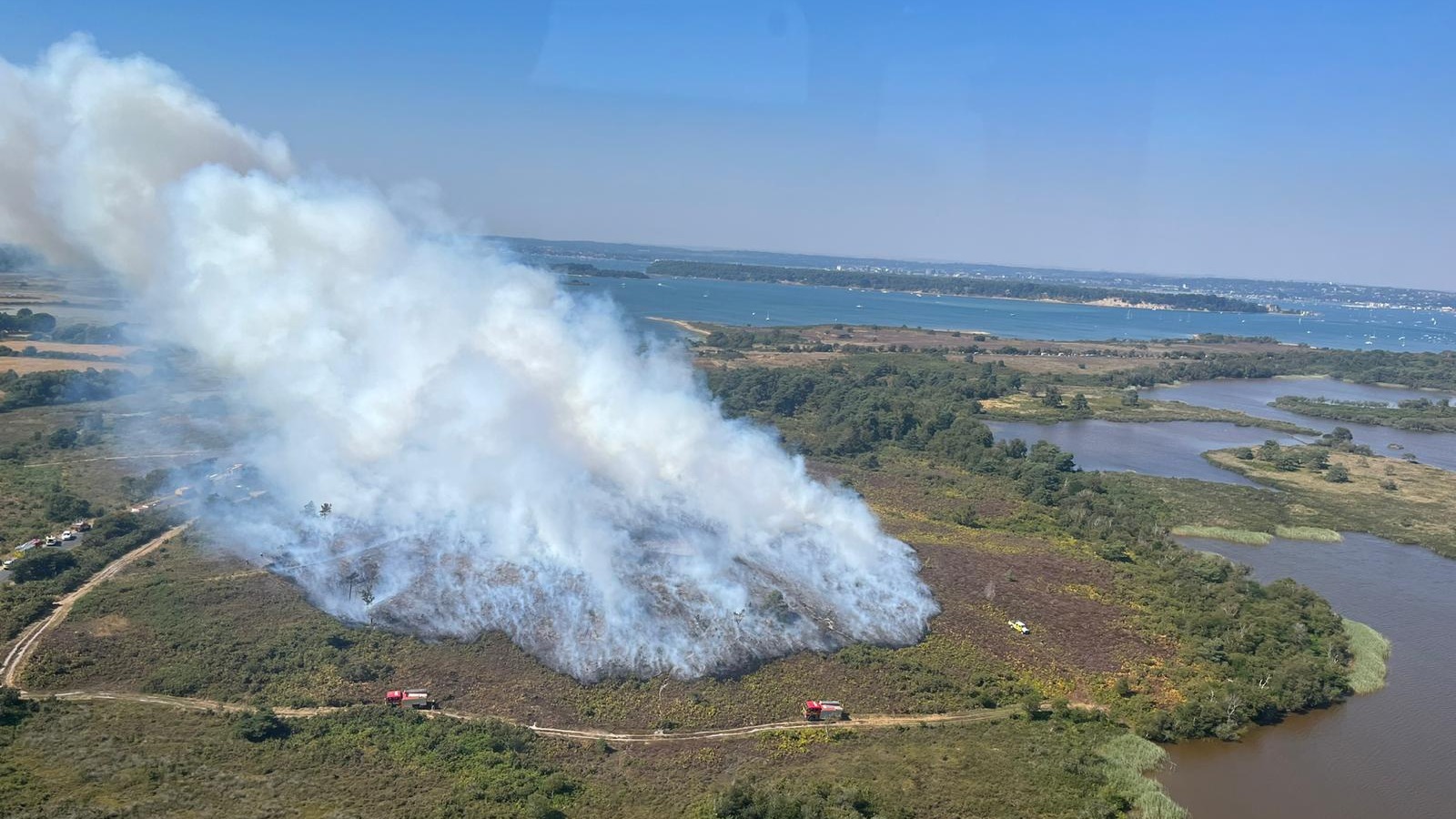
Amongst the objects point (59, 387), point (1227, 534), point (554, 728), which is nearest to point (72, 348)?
point (59, 387)

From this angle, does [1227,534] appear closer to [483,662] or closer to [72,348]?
→ [483,662]

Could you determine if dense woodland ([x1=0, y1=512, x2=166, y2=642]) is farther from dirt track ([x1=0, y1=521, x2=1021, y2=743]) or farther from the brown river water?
the brown river water

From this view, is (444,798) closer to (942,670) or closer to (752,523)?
(942,670)

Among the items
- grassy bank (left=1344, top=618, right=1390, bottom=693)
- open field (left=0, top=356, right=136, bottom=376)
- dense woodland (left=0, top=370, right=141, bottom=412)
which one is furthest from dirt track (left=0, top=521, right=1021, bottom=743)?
open field (left=0, top=356, right=136, bottom=376)

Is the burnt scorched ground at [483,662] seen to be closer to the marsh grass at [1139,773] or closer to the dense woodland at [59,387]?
the marsh grass at [1139,773]

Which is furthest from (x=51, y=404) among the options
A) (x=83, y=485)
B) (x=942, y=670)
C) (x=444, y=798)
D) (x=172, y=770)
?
(x=942, y=670)
